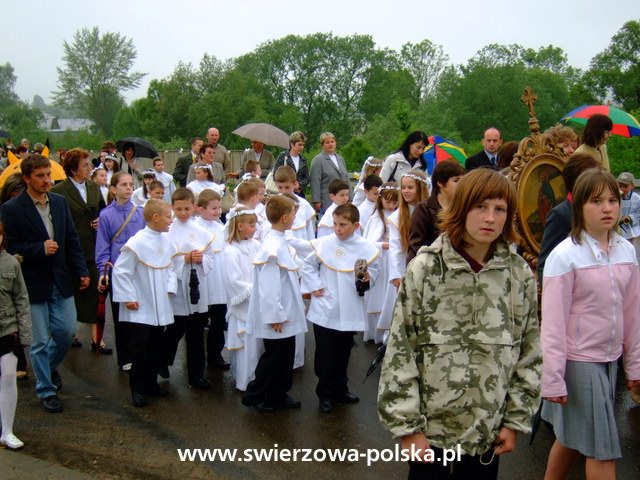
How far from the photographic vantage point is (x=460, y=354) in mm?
2908

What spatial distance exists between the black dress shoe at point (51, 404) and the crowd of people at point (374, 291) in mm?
13

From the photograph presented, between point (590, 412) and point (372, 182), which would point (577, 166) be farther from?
point (372, 182)

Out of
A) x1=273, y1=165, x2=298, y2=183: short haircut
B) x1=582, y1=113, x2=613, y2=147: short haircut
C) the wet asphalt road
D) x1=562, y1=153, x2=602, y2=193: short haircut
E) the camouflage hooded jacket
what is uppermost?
x1=582, y1=113, x2=613, y2=147: short haircut

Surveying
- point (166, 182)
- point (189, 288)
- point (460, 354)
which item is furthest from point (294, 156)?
point (460, 354)

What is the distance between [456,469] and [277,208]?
3.44 meters

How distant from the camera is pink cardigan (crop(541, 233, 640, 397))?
3805 mm

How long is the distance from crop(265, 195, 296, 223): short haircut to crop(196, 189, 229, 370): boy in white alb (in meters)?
0.96

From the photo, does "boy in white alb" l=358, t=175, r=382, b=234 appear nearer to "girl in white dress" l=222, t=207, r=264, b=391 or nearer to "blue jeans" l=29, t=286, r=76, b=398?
"girl in white dress" l=222, t=207, r=264, b=391

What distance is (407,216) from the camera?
6.77m

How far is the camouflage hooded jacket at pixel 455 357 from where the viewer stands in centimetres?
289

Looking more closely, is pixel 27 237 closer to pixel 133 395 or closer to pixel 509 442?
pixel 133 395

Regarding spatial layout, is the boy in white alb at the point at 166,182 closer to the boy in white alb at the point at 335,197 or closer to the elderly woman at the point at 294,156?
the elderly woman at the point at 294,156

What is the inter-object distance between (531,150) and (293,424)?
3582mm

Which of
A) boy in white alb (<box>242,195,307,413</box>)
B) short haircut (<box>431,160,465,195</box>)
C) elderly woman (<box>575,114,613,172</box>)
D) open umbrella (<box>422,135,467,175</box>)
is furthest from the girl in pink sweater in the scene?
open umbrella (<box>422,135,467,175</box>)
